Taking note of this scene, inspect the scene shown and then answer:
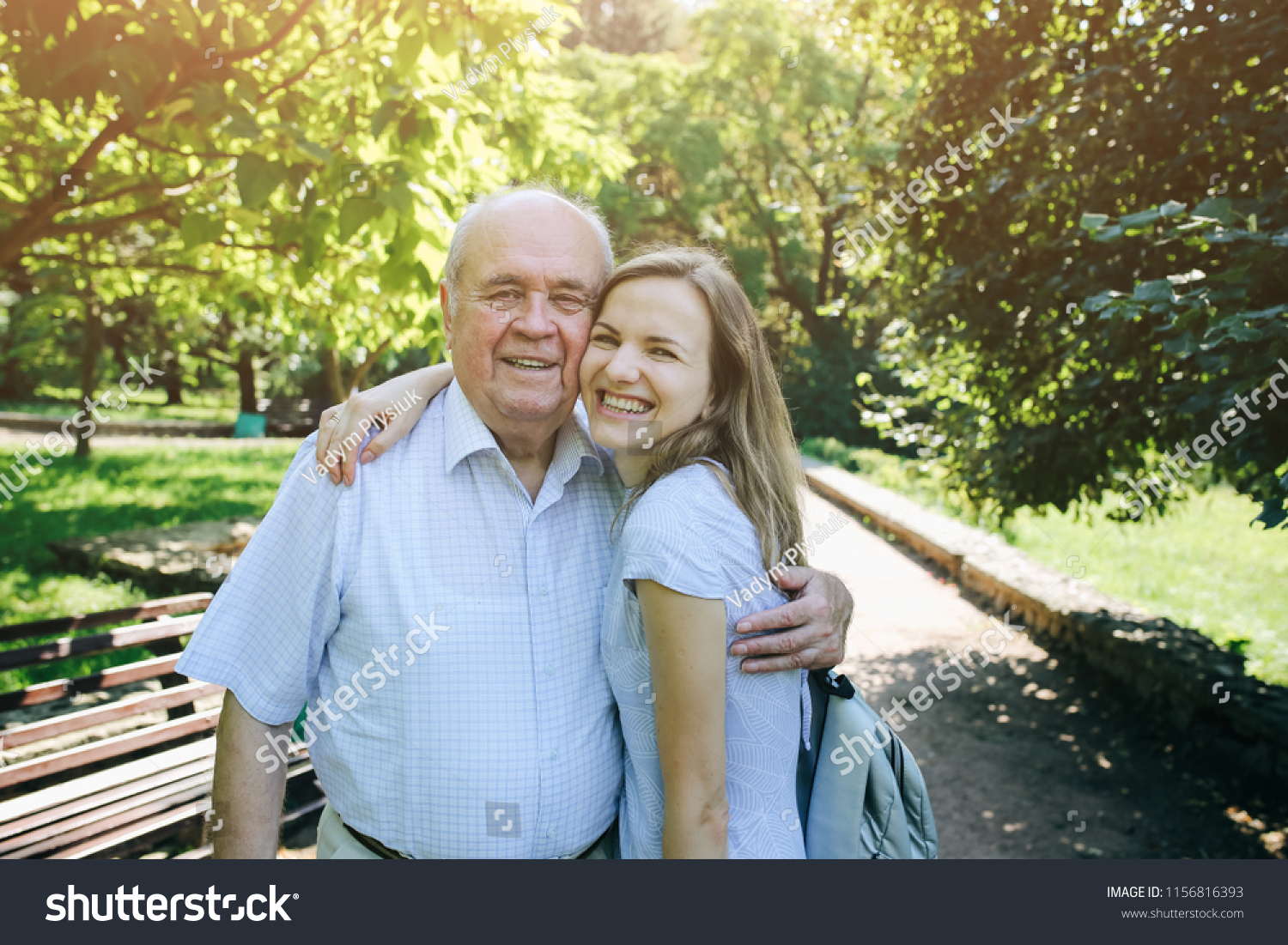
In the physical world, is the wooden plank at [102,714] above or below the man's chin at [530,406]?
below

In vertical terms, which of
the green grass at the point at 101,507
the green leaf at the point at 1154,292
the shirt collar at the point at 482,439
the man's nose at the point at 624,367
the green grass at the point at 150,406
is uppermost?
the green leaf at the point at 1154,292

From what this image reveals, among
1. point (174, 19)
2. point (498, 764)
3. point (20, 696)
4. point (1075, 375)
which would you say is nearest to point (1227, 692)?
point (1075, 375)

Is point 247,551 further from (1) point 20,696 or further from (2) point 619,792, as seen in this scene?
(1) point 20,696

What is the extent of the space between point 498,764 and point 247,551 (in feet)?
2.44

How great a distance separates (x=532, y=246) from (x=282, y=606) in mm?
1049

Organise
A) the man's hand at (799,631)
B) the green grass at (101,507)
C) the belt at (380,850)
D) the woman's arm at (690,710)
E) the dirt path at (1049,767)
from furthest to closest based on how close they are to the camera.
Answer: the green grass at (101,507) → the dirt path at (1049,767) → the belt at (380,850) → the man's hand at (799,631) → the woman's arm at (690,710)

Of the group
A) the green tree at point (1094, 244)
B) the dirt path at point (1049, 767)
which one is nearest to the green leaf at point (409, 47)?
the green tree at point (1094, 244)

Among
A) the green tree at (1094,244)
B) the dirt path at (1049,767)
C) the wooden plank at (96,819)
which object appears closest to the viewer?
the wooden plank at (96,819)

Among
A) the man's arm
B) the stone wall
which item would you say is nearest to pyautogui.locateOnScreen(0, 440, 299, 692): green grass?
the man's arm

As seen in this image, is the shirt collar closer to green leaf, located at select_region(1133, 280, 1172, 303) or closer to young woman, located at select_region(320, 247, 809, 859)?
young woman, located at select_region(320, 247, 809, 859)

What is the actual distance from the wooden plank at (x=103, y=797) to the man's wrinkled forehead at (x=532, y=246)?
1999mm

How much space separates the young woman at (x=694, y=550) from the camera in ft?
5.57

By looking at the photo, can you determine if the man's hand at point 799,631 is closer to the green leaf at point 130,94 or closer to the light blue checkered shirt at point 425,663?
the light blue checkered shirt at point 425,663

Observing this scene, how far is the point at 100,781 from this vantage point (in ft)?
11.2
